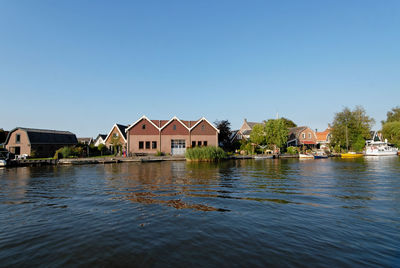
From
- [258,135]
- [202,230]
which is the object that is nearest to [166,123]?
[258,135]

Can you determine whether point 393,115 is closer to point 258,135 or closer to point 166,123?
point 258,135

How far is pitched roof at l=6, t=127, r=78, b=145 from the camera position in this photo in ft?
150

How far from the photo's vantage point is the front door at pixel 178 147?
148ft

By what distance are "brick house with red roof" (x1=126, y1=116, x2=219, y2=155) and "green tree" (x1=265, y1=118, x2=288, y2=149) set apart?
1263 centimetres

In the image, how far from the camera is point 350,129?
60.6 metres

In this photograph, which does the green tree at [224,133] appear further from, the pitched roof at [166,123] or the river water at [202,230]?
the river water at [202,230]

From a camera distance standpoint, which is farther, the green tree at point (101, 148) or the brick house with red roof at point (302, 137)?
the brick house with red roof at point (302, 137)

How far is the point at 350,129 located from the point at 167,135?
164ft

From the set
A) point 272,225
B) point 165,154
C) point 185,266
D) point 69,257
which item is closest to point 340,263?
point 272,225

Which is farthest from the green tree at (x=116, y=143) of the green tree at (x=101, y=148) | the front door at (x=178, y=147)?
the front door at (x=178, y=147)

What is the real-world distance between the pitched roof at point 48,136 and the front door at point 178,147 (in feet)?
88.9

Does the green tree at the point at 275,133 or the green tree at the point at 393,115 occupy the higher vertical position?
the green tree at the point at 393,115

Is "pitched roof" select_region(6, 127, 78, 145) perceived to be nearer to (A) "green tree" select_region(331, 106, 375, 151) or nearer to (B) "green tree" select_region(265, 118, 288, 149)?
(B) "green tree" select_region(265, 118, 288, 149)

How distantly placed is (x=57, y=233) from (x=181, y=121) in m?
39.1
